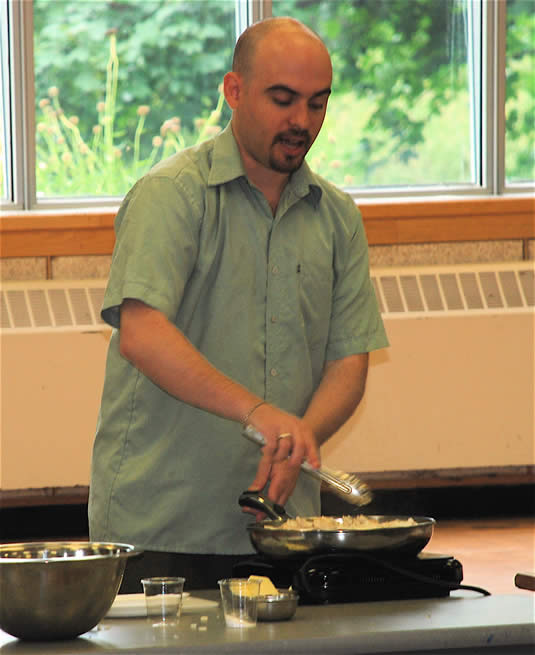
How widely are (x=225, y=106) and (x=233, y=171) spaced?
282 centimetres

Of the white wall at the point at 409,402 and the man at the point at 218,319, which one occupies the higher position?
the man at the point at 218,319

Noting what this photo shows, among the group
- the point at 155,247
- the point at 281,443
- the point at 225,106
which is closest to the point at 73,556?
the point at 281,443

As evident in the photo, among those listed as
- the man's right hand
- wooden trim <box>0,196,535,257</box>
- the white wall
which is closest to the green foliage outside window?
wooden trim <box>0,196,535,257</box>

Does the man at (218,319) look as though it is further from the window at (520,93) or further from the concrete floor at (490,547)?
the window at (520,93)

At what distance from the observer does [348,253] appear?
2.21 meters

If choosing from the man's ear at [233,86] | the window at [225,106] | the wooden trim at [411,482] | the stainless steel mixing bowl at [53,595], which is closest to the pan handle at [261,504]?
the stainless steel mixing bowl at [53,595]

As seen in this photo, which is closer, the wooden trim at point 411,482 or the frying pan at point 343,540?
the frying pan at point 343,540

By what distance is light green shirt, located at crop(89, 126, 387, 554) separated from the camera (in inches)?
78.8

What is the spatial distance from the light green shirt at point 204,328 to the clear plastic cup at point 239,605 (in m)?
0.52

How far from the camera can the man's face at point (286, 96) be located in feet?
6.48

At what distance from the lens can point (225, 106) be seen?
4.82m

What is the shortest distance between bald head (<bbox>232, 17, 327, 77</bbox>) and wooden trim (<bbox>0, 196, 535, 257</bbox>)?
2.49m

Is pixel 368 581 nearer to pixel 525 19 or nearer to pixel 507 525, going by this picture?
pixel 507 525

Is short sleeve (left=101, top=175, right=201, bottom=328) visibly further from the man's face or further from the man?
the man's face
